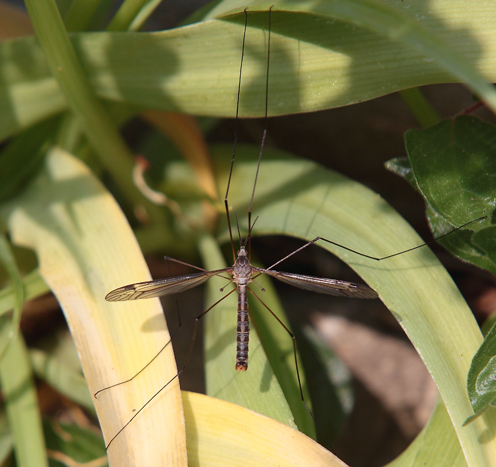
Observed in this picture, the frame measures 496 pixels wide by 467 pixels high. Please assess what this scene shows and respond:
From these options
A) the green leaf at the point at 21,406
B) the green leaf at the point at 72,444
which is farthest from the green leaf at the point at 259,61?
the green leaf at the point at 72,444

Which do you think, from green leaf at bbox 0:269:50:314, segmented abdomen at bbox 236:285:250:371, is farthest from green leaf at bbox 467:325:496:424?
green leaf at bbox 0:269:50:314

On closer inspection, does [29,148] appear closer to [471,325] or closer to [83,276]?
[83,276]

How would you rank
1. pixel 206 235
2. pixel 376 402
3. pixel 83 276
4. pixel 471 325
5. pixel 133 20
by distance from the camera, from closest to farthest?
pixel 471 325, pixel 83 276, pixel 133 20, pixel 206 235, pixel 376 402

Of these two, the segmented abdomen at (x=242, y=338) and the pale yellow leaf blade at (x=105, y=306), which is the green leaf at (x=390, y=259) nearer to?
the segmented abdomen at (x=242, y=338)

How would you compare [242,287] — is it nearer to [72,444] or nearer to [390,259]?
[390,259]

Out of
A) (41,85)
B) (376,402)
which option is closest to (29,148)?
(41,85)
